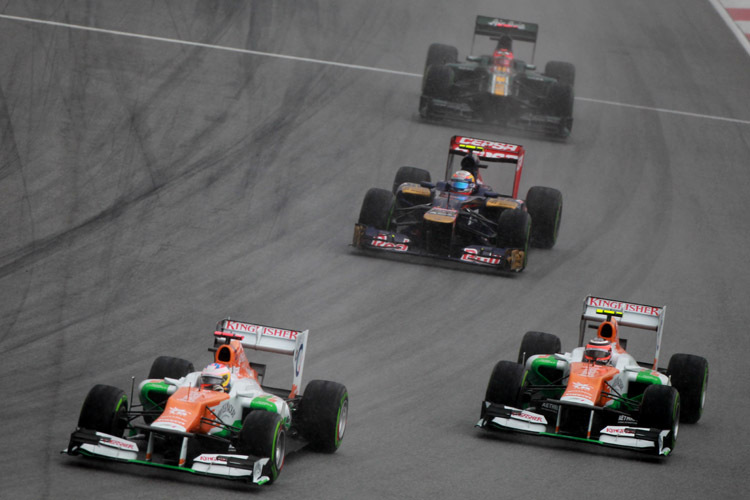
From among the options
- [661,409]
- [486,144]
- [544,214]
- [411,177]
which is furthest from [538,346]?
[411,177]

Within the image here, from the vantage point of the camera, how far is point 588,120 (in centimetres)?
3372

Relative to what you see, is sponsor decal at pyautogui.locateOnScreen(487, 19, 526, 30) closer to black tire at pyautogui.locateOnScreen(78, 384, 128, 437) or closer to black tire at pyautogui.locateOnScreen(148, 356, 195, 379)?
black tire at pyautogui.locateOnScreen(148, 356, 195, 379)

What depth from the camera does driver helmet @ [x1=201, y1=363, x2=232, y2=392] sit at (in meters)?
14.2

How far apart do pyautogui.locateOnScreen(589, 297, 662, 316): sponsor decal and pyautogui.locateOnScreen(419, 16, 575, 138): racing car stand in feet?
46.0

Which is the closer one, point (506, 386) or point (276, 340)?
point (276, 340)

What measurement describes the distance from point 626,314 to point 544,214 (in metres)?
7.35

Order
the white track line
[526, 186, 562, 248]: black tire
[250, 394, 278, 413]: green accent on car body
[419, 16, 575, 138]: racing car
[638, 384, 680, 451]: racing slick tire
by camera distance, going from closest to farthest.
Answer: [250, 394, 278, 413]: green accent on car body, [638, 384, 680, 451]: racing slick tire, [526, 186, 562, 248]: black tire, [419, 16, 575, 138]: racing car, the white track line

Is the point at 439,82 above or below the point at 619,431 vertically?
above

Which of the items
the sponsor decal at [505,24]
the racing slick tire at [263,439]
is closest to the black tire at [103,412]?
the racing slick tire at [263,439]

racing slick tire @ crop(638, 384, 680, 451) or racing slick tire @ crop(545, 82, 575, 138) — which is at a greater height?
racing slick tire @ crop(545, 82, 575, 138)

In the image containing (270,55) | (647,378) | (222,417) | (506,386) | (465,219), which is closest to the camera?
(222,417)

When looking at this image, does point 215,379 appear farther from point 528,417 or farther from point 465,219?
point 465,219

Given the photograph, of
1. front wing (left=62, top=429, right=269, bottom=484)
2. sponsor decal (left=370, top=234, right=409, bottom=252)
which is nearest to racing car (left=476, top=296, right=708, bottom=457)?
front wing (left=62, top=429, right=269, bottom=484)

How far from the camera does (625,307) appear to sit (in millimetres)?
17641
